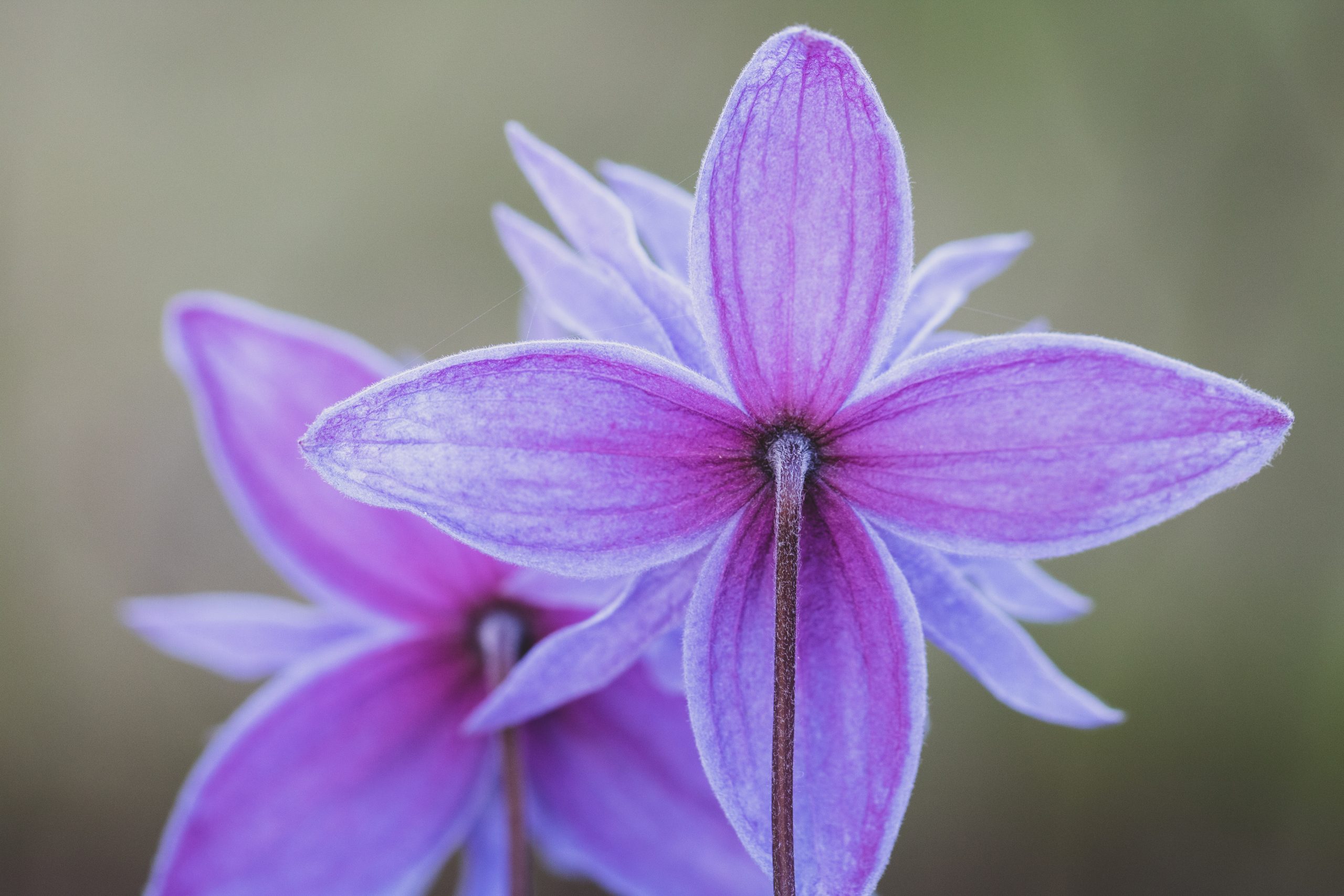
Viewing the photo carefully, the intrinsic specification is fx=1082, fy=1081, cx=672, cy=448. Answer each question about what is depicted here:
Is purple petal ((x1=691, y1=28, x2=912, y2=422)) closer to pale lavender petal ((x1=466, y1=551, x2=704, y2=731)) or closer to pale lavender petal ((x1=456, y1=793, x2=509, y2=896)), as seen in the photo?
pale lavender petal ((x1=466, y1=551, x2=704, y2=731))

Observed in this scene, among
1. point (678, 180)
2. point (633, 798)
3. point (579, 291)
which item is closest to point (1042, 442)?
point (579, 291)

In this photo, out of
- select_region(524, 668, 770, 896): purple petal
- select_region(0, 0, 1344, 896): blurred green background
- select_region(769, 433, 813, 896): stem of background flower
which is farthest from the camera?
select_region(0, 0, 1344, 896): blurred green background

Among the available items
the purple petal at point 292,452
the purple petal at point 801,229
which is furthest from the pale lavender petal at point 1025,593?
the purple petal at point 292,452

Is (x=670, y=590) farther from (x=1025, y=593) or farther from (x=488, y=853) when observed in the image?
(x=488, y=853)

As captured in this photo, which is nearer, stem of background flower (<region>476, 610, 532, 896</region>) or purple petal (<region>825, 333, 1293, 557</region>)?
purple petal (<region>825, 333, 1293, 557</region>)

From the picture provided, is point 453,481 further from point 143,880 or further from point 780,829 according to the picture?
point 143,880

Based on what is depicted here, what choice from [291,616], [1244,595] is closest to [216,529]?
[291,616]

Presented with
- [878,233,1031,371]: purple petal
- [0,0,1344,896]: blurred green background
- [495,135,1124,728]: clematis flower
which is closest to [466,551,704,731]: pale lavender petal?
[495,135,1124,728]: clematis flower
